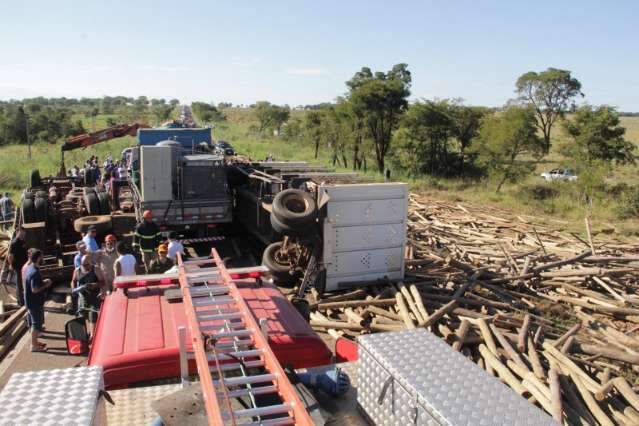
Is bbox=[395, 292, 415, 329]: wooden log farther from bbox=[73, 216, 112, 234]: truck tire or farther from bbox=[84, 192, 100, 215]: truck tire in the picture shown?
bbox=[84, 192, 100, 215]: truck tire

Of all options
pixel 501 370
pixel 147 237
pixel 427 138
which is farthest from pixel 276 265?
pixel 427 138

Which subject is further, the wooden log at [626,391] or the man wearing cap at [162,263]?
the man wearing cap at [162,263]

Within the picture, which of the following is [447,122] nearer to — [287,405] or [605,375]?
[605,375]

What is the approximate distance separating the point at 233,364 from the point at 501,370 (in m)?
4.95

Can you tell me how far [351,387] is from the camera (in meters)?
3.70

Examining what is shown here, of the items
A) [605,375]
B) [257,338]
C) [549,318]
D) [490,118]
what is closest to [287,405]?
[257,338]

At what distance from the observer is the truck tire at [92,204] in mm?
13820

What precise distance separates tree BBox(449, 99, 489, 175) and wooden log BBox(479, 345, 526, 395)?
28680mm

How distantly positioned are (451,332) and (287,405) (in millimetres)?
6133

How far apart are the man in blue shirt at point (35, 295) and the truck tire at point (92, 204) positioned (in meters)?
5.68

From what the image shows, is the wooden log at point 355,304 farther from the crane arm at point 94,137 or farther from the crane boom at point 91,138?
the crane arm at point 94,137

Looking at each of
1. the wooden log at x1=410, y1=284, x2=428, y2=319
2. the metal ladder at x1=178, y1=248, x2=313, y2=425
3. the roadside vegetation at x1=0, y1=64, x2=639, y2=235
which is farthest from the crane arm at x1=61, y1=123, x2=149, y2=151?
the metal ladder at x1=178, y1=248, x2=313, y2=425

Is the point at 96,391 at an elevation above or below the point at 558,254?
above

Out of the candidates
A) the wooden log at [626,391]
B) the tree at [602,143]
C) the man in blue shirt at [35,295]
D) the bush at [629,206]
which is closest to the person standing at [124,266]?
the man in blue shirt at [35,295]
